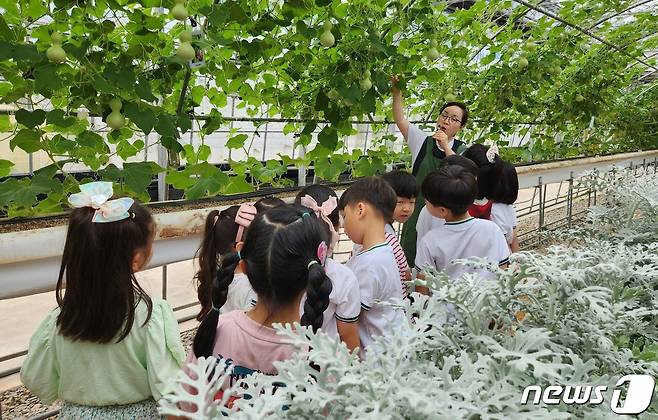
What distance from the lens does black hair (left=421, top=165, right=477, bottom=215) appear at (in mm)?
1581

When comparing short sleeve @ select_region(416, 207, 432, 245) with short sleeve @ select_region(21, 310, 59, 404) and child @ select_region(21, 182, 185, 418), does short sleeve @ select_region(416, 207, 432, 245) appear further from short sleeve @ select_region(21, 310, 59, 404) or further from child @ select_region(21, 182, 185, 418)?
short sleeve @ select_region(21, 310, 59, 404)

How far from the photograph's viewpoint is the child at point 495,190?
7.09 feet

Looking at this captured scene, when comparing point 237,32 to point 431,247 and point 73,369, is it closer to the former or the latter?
point 431,247

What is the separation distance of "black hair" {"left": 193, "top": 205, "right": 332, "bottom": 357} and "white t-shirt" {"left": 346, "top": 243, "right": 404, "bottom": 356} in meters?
0.38

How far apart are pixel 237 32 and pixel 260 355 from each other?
125cm

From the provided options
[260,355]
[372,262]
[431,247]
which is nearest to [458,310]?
[260,355]

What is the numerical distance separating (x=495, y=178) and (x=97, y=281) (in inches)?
66.4

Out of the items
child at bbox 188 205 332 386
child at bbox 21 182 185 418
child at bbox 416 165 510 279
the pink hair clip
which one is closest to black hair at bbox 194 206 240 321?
the pink hair clip

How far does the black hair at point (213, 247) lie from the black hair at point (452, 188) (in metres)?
0.63

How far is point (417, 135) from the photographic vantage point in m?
2.36

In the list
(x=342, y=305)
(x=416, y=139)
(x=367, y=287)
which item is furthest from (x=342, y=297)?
(x=416, y=139)

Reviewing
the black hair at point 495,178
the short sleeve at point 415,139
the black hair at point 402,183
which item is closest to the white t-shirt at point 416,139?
the short sleeve at point 415,139

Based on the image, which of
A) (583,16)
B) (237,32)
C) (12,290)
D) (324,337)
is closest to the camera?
(324,337)

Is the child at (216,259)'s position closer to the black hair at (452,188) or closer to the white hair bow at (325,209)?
the white hair bow at (325,209)
